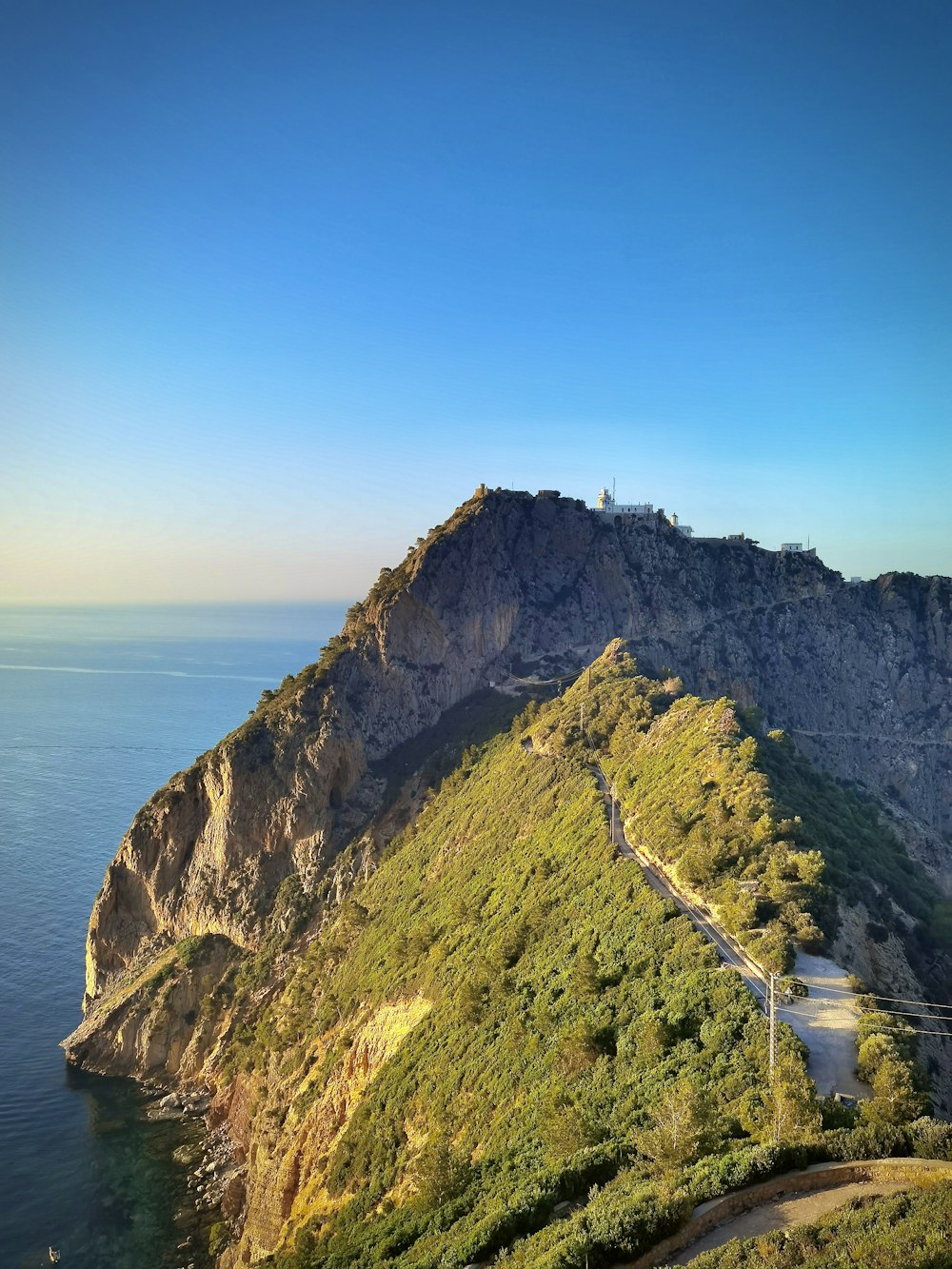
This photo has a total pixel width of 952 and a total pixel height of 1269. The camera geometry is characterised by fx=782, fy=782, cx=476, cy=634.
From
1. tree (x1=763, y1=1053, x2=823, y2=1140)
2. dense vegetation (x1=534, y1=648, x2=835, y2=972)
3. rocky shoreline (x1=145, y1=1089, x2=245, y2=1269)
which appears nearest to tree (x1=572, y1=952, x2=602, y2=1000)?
dense vegetation (x1=534, y1=648, x2=835, y2=972)

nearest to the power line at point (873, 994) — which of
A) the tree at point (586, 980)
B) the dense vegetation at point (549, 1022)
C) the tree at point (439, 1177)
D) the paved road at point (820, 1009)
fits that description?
the paved road at point (820, 1009)

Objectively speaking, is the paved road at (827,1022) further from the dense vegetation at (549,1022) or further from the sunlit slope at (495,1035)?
the sunlit slope at (495,1035)

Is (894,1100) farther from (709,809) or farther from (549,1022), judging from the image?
(709,809)

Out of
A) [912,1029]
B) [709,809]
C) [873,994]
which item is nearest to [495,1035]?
[709,809]

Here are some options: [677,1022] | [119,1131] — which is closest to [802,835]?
[677,1022]

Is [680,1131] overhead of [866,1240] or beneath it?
beneath
